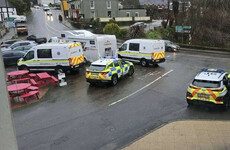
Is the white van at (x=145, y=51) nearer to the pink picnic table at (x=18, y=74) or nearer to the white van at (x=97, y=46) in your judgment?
the white van at (x=97, y=46)

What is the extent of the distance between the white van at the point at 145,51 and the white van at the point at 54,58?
4.85 metres

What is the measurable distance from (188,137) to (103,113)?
4.23 m

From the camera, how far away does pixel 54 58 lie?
1842 cm

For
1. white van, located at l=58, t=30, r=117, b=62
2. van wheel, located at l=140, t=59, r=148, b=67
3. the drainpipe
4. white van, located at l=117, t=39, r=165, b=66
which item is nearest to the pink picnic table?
white van, located at l=58, t=30, r=117, b=62

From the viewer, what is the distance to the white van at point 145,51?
67.0 feet

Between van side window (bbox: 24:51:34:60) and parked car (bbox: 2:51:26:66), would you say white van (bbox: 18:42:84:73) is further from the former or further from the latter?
parked car (bbox: 2:51:26:66)

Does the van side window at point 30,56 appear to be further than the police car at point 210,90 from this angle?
Yes

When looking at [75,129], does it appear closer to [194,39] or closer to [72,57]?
[72,57]

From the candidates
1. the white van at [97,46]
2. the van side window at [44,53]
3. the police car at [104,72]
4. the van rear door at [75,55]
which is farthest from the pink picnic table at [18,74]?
the white van at [97,46]

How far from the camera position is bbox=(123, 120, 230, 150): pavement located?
27.2 feet

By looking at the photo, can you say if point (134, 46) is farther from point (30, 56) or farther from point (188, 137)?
point (188, 137)

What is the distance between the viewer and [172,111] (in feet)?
38.5

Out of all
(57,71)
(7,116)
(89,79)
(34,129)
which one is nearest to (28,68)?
(57,71)

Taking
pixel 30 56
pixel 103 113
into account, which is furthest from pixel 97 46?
pixel 103 113
